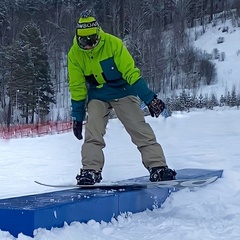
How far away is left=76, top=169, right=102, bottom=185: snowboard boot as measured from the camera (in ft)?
9.90

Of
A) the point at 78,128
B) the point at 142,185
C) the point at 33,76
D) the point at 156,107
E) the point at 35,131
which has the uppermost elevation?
the point at 33,76

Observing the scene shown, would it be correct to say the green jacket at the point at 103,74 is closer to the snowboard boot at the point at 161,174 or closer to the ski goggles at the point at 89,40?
the ski goggles at the point at 89,40

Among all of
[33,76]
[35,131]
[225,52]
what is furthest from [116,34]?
[35,131]

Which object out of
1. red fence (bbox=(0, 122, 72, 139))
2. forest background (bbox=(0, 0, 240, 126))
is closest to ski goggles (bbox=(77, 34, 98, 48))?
red fence (bbox=(0, 122, 72, 139))

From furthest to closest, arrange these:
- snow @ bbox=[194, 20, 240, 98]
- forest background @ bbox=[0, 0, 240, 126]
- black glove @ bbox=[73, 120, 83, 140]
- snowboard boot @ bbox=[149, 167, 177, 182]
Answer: snow @ bbox=[194, 20, 240, 98], forest background @ bbox=[0, 0, 240, 126], black glove @ bbox=[73, 120, 83, 140], snowboard boot @ bbox=[149, 167, 177, 182]

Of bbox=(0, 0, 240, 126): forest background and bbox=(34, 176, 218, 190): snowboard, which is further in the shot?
bbox=(0, 0, 240, 126): forest background

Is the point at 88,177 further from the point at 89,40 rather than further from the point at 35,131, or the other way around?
the point at 35,131

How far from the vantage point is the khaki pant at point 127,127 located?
124 inches

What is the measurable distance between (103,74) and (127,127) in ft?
1.23

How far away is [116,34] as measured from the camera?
115 feet

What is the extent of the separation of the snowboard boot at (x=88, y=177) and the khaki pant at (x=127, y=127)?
3cm

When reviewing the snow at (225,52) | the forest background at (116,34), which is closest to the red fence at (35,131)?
the forest background at (116,34)

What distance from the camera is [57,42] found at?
1313 inches

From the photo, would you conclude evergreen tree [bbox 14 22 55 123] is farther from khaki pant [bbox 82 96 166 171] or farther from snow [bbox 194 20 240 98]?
khaki pant [bbox 82 96 166 171]
